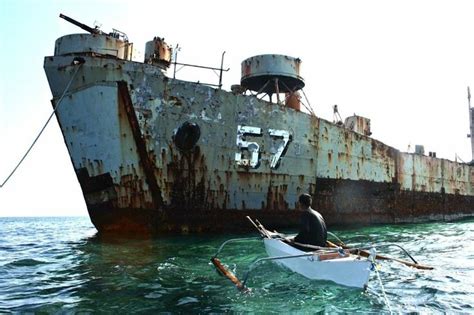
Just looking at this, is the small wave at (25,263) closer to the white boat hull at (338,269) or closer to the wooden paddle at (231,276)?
the wooden paddle at (231,276)

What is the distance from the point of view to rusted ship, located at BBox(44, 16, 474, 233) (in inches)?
452

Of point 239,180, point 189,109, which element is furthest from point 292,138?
point 189,109

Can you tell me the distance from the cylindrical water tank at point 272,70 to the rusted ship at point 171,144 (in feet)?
0.29

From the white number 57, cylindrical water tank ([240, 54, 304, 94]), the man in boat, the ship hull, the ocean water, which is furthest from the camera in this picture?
cylindrical water tank ([240, 54, 304, 94])

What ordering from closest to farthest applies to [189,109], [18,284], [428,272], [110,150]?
[18,284] < [428,272] < [110,150] < [189,109]

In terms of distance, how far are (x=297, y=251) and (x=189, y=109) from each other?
693 centimetres

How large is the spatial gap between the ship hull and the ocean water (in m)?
2.29

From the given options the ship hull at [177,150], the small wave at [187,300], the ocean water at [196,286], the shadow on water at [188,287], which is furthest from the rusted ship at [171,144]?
the small wave at [187,300]

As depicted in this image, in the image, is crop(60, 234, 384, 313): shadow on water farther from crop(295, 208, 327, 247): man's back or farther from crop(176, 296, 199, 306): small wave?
crop(295, 208, 327, 247): man's back

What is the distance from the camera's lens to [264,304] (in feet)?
17.8

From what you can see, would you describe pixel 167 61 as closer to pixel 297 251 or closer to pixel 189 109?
pixel 189 109

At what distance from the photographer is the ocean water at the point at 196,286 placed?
5.28m

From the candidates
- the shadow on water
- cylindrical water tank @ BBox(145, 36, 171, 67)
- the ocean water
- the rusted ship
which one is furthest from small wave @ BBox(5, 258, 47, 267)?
cylindrical water tank @ BBox(145, 36, 171, 67)

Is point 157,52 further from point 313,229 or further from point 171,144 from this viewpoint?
point 313,229
